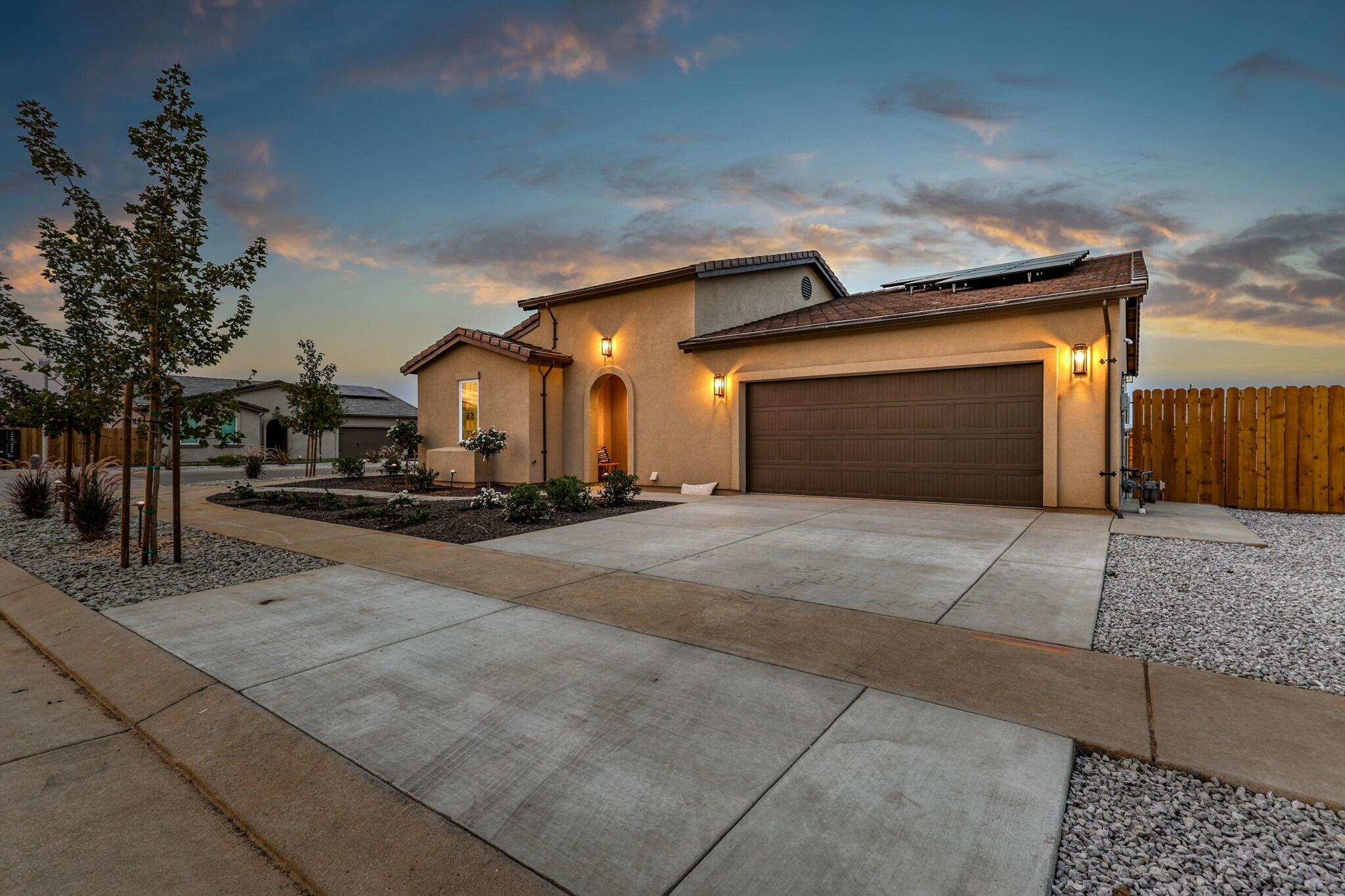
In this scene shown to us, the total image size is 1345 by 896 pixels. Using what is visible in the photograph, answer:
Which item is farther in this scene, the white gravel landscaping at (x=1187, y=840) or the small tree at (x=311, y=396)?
→ the small tree at (x=311, y=396)

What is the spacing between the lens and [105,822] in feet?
6.18

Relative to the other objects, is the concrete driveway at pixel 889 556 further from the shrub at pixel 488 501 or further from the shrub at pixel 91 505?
the shrub at pixel 91 505

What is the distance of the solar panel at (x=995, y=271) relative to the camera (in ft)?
37.4

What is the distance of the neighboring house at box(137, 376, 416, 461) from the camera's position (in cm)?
2675

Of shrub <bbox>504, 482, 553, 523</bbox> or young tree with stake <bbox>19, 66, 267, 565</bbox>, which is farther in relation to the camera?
shrub <bbox>504, 482, 553, 523</bbox>

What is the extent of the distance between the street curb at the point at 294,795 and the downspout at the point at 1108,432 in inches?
386

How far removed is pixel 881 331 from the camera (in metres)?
10.2

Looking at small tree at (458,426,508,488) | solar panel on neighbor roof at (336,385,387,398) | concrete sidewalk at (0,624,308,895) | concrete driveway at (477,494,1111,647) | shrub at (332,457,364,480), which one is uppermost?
solar panel on neighbor roof at (336,385,387,398)

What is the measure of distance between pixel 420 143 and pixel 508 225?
322cm

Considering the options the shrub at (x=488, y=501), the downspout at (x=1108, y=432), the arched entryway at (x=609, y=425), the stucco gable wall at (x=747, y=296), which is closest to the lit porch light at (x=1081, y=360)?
the downspout at (x=1108, y=432)

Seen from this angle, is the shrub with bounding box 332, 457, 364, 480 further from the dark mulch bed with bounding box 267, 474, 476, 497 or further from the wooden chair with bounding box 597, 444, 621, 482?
the wooden chair with bounding box 597, 444, 621, 482

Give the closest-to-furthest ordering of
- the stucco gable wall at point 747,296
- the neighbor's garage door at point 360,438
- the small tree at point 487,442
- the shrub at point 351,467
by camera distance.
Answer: the stucco gable wall at point 747,296 < the small tree at point 487,442 < the shrub at point 351,467 < the neighbor's garage door at point 360,438

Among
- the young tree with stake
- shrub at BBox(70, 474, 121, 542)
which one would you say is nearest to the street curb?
the young tree with stake

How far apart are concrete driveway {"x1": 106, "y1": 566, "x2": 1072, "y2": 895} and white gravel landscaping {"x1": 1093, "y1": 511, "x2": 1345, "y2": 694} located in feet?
6.03
